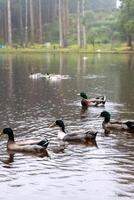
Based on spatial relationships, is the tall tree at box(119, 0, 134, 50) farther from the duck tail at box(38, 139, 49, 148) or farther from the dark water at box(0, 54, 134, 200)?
the duck tail at box(38, 139, 49, 148)

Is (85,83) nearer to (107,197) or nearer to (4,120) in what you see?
(4,120)

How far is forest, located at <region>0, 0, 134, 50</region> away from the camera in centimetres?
8994

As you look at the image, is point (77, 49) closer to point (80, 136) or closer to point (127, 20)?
point (127, 20)

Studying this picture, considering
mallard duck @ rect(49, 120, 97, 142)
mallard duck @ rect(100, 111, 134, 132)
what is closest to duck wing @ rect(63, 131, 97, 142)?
mallard duck @ rect(49, 120, 97, 142)

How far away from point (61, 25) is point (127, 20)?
1789cm

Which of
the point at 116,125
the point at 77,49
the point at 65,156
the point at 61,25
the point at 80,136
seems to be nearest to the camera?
the point at 65,156

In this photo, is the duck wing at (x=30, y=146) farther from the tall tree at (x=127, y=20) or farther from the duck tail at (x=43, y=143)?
the tall tree at (x=127, y=20)

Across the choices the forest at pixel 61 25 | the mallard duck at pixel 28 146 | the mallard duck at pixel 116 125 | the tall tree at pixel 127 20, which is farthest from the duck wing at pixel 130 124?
the forest at pixel 61 25

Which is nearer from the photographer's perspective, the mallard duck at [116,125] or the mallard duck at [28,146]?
the mallard duck at [28,146]

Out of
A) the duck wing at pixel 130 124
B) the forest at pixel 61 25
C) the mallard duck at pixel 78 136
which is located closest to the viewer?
the mallard duck at pixel 78 136

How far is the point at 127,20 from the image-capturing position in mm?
85062

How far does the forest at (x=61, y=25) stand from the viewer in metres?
89.9

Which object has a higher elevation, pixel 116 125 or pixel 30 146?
pixel 116 125

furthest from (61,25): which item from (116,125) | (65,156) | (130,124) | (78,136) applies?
(65,156)
